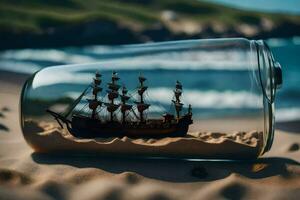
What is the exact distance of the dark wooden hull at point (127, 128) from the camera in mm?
917

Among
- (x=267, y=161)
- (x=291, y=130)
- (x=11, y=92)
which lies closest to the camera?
(x=267, y=161)

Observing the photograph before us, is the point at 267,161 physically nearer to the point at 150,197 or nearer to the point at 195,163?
the point at 195,163

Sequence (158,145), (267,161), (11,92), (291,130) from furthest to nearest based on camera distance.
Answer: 1. (11,92)
2. (291,130)
3. (267,161)
4. (158,145)

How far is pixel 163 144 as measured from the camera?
939 millimetres

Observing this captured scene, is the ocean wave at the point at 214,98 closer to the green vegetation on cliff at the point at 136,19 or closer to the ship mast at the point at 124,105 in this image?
the ship mast at the point at 124,105

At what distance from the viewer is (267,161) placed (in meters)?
1.04

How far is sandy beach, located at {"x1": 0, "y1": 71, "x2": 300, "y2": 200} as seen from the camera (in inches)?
33.8

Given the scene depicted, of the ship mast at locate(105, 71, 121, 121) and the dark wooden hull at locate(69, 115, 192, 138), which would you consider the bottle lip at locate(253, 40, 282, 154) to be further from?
the ship mast at locate(105, 71, 121, 121)

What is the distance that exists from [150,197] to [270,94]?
0.30 metres

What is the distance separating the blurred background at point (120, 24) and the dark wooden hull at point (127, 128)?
12.6 feet

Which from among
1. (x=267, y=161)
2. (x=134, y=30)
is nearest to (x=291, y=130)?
(x=267, y=161)

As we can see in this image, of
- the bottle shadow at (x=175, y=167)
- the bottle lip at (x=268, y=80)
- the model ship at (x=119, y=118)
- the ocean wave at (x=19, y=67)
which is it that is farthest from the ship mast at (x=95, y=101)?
the ocean wave at (x=19, y=67)

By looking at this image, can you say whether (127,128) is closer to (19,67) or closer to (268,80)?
(268,80)

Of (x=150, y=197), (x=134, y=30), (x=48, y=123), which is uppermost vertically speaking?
(x=134, y=30)
